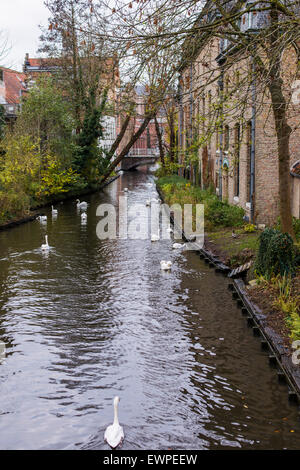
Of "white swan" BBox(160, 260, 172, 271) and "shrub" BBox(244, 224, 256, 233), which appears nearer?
"white swan" BBox(160, 260, 172, 271)

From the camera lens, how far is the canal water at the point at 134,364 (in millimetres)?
5883

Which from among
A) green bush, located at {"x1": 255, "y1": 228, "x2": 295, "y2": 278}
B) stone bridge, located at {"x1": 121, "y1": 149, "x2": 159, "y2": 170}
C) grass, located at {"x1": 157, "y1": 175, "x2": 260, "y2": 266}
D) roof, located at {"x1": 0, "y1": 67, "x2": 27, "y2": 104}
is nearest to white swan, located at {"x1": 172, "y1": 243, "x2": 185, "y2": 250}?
grass, located at {"x1": 157, "y1": 175, "x2": 260, "y2": 266}

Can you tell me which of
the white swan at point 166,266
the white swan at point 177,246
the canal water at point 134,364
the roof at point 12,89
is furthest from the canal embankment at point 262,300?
the roof at point 12,89

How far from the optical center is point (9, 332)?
→ 30.0 feet

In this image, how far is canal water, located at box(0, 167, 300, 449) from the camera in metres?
5.88

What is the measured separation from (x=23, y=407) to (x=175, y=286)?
237 inches

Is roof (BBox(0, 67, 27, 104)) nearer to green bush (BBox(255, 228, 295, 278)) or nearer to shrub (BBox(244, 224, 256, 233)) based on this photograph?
shrub (BBox(244, 224, 256, 233))

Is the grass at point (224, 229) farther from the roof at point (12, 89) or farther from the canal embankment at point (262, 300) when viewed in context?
the roof at point (12, 89)

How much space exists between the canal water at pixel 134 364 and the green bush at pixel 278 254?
1.16 m

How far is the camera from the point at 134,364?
7.72m

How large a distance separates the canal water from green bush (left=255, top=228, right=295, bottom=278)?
1165mm

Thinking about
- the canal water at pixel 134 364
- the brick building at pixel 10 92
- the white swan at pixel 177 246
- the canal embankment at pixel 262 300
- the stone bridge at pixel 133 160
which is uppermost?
the brick building at pixel 10 92

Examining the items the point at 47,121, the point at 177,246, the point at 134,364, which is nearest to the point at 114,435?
the point at 134,364

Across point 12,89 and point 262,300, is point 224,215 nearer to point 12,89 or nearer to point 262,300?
point 262,300
